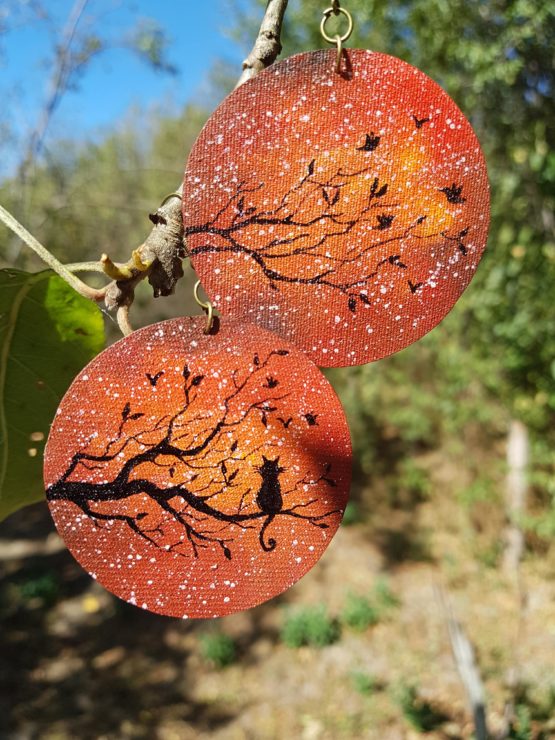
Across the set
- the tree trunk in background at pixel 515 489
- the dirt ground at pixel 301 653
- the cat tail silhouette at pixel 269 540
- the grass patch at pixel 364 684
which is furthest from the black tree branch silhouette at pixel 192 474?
the tree trunk in background at pixel 515 489

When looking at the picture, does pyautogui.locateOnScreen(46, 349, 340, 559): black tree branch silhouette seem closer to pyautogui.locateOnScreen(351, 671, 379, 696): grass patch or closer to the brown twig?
the brown twig

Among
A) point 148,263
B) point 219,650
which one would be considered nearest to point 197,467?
point 148,263

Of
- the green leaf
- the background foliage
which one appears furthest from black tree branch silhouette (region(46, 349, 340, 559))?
the background foliage

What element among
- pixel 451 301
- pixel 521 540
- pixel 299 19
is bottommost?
pixel 521 540

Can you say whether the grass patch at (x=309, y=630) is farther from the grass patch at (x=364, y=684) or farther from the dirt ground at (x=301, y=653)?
the grass patch at (x=364, y=684)

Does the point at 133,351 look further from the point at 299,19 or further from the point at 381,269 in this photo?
the point at 299,19

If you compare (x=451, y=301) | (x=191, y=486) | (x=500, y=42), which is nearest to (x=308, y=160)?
(x=451, y=301)

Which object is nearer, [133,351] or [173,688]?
[133,351]
